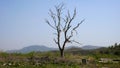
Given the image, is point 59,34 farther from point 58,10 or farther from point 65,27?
point 58,10

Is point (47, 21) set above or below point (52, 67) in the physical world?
above

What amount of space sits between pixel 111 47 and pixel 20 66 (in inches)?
1065

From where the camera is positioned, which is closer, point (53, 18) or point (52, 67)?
point (52, 67)

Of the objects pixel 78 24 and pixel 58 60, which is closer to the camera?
pixel 58 60

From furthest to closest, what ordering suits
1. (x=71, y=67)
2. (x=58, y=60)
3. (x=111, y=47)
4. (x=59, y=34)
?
1. (x=111, y=47)
2. (x=59, y=34)
3. (x=58, y=60)
4. (x=71, y=67)

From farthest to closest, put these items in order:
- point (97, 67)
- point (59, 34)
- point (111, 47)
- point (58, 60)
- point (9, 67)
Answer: point (111, 47), point (59, 34), point (58, 60), point (97, 67), point (9, 67)

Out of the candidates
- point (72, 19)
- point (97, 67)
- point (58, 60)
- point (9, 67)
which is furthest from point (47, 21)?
point (9, 67)

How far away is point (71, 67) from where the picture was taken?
19859 mm

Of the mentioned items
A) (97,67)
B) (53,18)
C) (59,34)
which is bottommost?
(97,67)

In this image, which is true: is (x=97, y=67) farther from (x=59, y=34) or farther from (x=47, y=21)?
(x=47, y=21)

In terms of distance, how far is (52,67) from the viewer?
19.1 meters

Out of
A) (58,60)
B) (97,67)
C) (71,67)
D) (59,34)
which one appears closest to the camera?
(71,67)

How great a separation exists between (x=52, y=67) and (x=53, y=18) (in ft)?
45.7

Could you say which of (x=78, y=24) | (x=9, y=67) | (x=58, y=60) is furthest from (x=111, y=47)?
(x=9, y=67)
